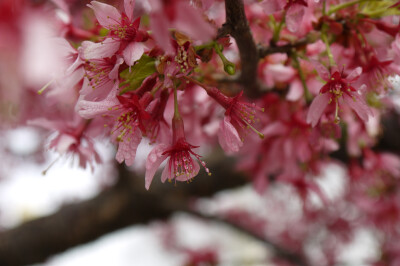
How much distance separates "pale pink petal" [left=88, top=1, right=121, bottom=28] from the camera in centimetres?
67

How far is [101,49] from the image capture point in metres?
0.63

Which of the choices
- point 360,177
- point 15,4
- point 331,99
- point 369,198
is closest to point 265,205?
point 369,198

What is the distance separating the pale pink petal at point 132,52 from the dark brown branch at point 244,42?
0.17m

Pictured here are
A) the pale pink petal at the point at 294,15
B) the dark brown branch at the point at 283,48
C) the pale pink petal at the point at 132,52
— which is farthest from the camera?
the dark brown branch at the point at 283,48

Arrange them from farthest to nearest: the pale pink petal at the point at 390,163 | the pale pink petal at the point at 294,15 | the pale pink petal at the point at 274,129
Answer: the pale pink petal at the point at 390,163 → the pale pink petal at the point at 274,129 → the pale pink petal at the point at 294,15

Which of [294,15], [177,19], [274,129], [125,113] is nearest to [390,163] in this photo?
[274,129]

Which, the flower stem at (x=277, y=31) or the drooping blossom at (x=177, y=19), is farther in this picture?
the flower stem at (x=277, y=31)

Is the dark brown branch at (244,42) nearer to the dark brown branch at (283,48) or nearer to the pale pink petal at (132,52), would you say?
the dark brown branch at (283,48)

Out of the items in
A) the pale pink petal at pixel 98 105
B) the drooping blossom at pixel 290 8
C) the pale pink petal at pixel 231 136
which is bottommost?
the pale pink petal at pixel 231 136

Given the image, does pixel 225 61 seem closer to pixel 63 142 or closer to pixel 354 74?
pixel 354 74

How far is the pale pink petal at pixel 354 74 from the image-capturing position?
2.31ft

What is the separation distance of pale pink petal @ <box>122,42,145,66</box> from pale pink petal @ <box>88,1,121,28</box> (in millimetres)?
80

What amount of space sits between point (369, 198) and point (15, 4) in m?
2.11

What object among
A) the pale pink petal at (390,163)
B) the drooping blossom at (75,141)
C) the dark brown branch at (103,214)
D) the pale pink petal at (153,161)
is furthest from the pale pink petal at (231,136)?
the dark brown branch at (103,214)
